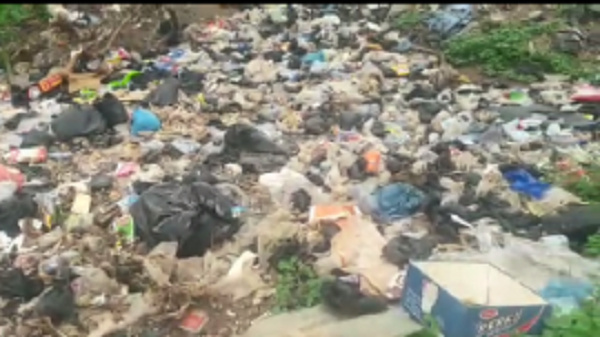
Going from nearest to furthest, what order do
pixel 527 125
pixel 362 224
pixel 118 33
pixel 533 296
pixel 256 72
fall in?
pixel 533 296 < pixel 362 224 < pixel 527 125 < pixel 256 72 < pixel 118 33

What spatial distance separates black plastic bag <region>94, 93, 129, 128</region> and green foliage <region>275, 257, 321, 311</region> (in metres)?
2.06

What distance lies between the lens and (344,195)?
4.47m

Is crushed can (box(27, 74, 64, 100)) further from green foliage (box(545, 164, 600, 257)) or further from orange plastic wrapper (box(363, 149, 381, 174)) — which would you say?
green foliage (box(545, 164, 600, 257))

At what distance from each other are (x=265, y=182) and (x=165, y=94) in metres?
1.59

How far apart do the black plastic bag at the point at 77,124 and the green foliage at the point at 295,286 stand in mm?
2015

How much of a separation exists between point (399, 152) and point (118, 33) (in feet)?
9.91

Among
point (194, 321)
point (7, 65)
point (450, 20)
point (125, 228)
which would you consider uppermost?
point (450, 20)

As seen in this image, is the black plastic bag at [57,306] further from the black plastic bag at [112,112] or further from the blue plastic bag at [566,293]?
the black plastic bag at [112,112]

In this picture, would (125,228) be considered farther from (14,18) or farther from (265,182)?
(14,18)

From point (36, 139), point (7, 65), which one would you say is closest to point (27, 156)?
point (36, 139)

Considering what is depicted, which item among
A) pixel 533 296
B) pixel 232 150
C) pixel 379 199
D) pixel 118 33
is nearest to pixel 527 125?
pixel 379 199

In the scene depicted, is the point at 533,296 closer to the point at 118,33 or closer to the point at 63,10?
the point at 118,33

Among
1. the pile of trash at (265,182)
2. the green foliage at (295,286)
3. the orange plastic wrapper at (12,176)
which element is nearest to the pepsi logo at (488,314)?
the pile of trash at (265,182)

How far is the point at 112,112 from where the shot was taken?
5492 millimetres
